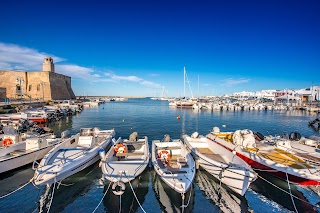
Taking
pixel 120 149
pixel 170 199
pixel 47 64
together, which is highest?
pixel 47 64

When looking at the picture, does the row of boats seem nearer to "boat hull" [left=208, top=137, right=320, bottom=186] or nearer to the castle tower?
"boat hull" [left=208, top=137, right=320, bottom=186]

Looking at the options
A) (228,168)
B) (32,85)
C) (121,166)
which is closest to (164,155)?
(121,166)

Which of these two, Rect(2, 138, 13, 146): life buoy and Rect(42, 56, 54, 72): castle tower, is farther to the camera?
Rect(42, 56, 54, 72): castle tower

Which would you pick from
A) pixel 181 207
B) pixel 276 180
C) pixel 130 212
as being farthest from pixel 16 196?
pixel 276 180

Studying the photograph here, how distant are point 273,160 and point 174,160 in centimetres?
589

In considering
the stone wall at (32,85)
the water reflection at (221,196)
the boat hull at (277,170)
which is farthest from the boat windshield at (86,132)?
the stone wall at (32,85)

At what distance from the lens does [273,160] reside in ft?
36.8

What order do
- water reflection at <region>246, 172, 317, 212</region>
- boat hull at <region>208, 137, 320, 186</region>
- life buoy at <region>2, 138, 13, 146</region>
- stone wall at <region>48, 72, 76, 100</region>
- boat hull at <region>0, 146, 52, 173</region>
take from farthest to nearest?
stone wall at <region>48, 72, 76, 100</region>, life buoy at <region>2, 138, 13, 146</region>, boat hull at <region>0, 146, 52, 173</region>, boat hull at <region>208, 137, 320, 186</region>, water reflection at <region>246, 172, 317, 212</region>

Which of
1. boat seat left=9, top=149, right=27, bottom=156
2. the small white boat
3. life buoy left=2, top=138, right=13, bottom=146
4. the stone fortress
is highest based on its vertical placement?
the stone fortress

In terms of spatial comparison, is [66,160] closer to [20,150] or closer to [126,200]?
[126,200]

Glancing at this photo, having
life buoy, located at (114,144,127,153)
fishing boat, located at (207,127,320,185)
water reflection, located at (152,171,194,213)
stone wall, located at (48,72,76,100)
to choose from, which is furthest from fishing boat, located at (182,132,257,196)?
stone wall, located at (48,72,76,100)

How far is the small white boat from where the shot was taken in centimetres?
828

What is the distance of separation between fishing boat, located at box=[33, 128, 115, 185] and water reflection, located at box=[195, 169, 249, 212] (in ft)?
22.7

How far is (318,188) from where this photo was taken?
10102 millimetres
